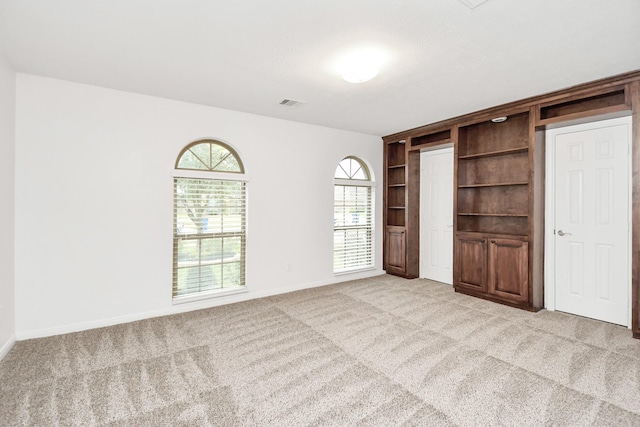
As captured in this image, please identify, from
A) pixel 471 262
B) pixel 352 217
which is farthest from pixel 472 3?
pixel 352 217

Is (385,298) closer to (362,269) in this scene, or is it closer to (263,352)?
(362,269)

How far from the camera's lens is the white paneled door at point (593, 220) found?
131 inches

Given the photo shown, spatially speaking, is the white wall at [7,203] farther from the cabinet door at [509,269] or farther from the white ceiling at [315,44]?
the cabinet door at [509,269]

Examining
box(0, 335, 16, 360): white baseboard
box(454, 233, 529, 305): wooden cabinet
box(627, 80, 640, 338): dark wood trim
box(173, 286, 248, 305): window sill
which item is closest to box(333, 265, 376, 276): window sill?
box(454, 233, 529, 305): wooden cabinet

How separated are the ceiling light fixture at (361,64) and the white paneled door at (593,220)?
262 centimetres

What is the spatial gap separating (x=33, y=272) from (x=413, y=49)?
3.99 meters

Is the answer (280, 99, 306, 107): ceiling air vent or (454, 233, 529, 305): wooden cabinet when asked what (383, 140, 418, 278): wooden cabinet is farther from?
(280, 99, 306, 107): ceiling air vent

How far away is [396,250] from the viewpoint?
5531 mm

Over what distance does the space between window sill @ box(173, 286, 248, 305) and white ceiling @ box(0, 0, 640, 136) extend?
2.37m

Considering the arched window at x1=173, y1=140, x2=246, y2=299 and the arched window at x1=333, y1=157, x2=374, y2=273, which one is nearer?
the arched window at x1=173, y1=140, x2=246, y2=299

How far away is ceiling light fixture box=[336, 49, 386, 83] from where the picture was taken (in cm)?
257

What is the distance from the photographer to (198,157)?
395 cm

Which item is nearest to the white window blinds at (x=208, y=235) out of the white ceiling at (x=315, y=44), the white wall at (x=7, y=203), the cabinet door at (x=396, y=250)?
the white ceiling at (x=315, y=44)

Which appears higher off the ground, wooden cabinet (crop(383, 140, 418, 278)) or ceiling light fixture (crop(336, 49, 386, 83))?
ceiling light fixture (crop(336, 49, 386, 83))
